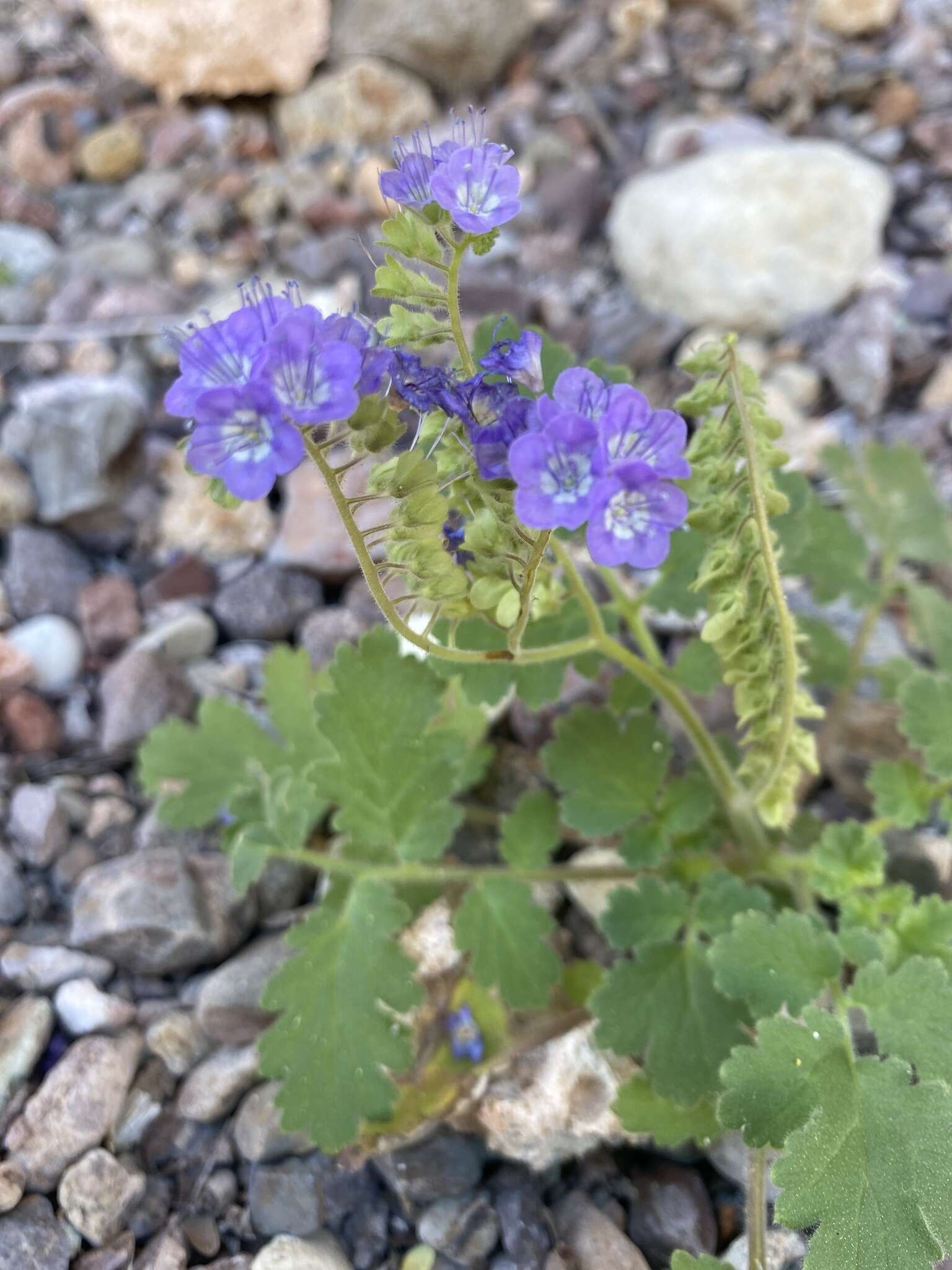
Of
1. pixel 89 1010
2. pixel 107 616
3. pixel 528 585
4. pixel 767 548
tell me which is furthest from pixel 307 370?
pixel 107 616

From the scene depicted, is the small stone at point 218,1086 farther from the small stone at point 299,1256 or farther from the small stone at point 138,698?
the small stone at point 138,698

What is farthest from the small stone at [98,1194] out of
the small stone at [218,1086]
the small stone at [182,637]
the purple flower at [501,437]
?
the purple flower at [501,437]

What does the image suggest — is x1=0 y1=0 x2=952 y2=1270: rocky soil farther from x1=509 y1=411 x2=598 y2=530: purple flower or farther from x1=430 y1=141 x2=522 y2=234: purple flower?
x1=430 y1=141 x2=522 y2=234: purple flower

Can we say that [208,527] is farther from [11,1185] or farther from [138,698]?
[11,1185]

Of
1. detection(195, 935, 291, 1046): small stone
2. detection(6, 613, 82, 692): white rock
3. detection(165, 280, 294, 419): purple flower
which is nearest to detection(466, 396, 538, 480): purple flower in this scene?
detection(165, 280, 294, 419): purple flower

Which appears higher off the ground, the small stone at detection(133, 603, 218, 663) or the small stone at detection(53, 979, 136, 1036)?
the small stone at detection(133, 603, 218, 663)
